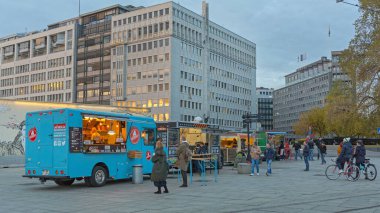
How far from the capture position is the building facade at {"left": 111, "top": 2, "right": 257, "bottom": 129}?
10288 cm

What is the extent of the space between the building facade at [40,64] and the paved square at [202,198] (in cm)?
10635

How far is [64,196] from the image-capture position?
51.1 ft

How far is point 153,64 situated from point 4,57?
5773cm

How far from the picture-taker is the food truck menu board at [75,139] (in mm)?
17734

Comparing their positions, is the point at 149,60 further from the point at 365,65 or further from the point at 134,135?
the point at 134,135

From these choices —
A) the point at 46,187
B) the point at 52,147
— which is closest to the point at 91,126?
the point at 52,147

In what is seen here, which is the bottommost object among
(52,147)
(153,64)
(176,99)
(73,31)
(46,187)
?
(46,187)

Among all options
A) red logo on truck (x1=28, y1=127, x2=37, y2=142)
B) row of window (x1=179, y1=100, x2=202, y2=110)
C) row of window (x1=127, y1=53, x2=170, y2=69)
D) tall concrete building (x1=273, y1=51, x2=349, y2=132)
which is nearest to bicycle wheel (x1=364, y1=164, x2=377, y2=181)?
red logo on truck (x1=28, y1=127, x2=37, y2=142)

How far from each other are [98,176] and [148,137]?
3.84m

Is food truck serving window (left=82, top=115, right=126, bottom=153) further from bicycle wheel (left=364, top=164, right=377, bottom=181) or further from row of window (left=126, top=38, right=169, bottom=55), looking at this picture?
row of window (left=126, top=38, right=169, bottom=55)

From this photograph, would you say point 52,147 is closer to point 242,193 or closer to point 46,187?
point 46,187

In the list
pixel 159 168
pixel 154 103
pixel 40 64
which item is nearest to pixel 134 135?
pixel 159 168

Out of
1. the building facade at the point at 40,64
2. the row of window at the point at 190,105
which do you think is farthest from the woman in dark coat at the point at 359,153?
Answer: the building facade at the point at 40,64

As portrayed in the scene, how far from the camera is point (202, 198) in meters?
14.8
